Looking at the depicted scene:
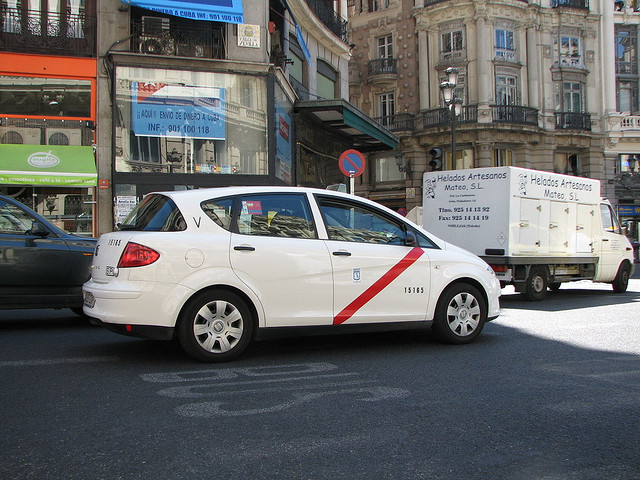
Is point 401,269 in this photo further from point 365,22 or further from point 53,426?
point 365,22

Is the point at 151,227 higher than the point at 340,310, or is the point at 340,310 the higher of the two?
the point at 151,227

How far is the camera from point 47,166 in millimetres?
15211

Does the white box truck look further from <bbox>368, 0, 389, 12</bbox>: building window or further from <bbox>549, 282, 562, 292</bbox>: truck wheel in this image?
<bbox>368, 0, 389, 12</bbox>: building window

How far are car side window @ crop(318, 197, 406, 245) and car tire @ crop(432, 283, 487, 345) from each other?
2.70 ft

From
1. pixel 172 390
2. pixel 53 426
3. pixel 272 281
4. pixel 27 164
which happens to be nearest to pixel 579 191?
pixel 272 281

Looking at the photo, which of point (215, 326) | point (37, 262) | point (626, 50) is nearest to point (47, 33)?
point (37, 262)

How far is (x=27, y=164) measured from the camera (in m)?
15.1

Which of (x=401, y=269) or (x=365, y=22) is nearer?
(x=401, y=269)

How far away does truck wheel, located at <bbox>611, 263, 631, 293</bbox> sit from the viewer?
13.6 meters

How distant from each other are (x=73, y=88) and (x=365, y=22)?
26.0m

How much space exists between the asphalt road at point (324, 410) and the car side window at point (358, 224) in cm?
115

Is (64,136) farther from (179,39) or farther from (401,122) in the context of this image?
(401,122)

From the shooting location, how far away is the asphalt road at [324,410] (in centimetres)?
309

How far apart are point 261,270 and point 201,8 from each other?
37.3 ft
